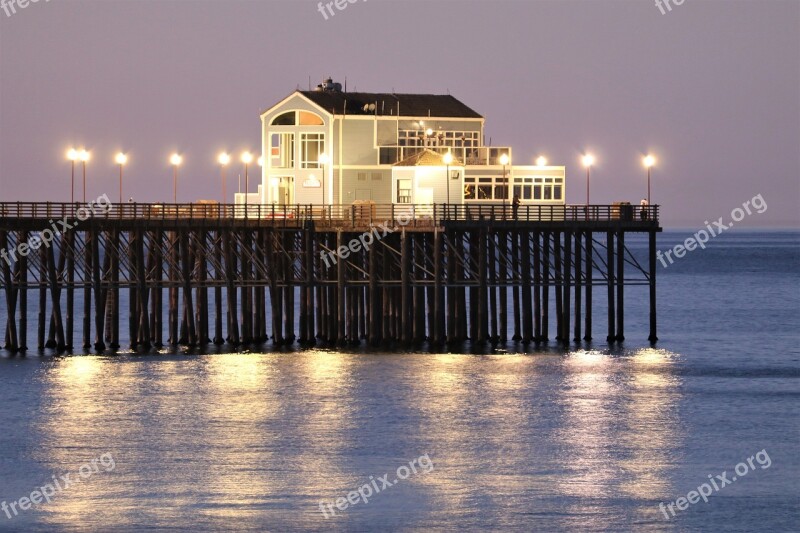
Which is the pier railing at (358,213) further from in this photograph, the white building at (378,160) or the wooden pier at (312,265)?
the white building at (378,160)

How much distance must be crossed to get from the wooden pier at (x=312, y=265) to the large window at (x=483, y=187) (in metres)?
2.81

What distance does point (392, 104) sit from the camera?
246ft

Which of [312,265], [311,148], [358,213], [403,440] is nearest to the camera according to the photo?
[403,440]

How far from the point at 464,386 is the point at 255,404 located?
7.63 meters

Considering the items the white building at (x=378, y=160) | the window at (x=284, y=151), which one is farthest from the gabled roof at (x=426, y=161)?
the window at (x=284, y=151)

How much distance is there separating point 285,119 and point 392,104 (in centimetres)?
532

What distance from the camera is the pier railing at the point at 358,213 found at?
6153 cm

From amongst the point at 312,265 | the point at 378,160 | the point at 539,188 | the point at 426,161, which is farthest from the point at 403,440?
the point at 378,160

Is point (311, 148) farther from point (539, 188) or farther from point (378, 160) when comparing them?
point (539, 188)

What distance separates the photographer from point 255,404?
49.7m

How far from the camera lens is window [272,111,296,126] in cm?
7300

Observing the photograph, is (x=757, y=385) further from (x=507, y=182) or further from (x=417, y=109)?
(x=417, y=109)

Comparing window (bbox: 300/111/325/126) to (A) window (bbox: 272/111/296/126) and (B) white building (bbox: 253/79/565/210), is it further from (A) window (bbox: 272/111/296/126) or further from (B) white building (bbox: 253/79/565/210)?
(A) window (bbox: 272/111/296/126)

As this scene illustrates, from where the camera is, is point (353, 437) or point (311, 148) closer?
point (353, 437)
